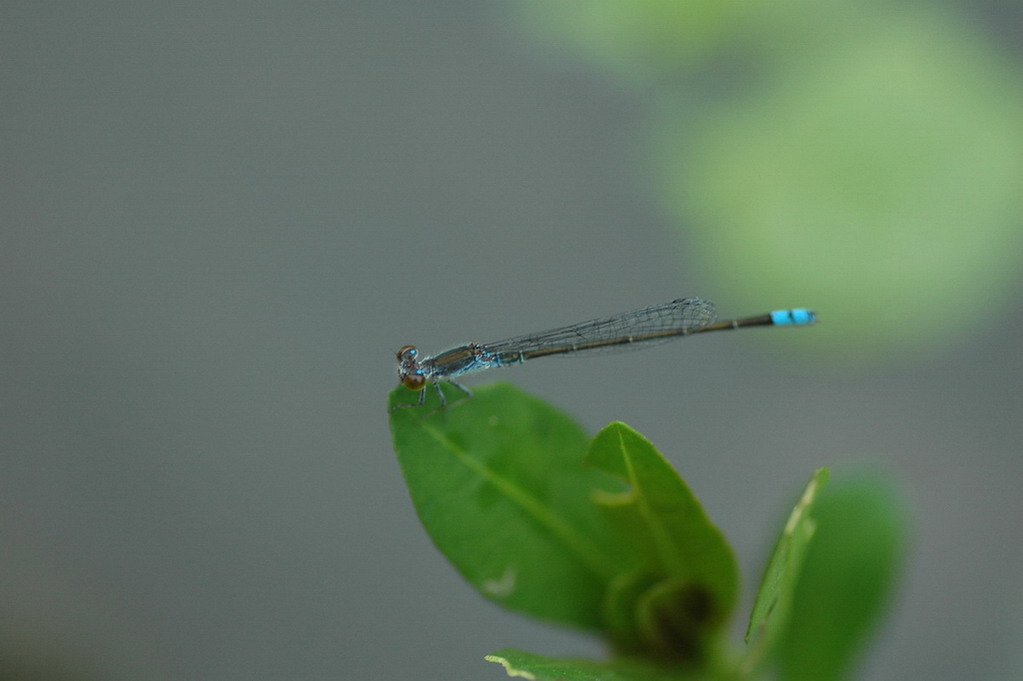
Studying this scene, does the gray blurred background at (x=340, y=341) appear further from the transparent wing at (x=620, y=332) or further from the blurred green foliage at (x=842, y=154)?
the transparent wing at (x=620, y=332)

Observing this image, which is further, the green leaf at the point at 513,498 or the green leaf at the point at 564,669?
the green leaf at the point at 513,498

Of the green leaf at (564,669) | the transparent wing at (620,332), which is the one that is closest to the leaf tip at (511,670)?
the green leaf at (564,669)

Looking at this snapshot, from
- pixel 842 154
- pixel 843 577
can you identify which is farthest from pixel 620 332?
pixel 843 577

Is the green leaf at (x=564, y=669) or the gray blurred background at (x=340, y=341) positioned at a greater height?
the gray blurred background at (x=340, y=341)

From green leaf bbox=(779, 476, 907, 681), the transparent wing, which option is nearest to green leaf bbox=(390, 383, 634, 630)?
green leaf bbox=(779, 476, 907, 681)

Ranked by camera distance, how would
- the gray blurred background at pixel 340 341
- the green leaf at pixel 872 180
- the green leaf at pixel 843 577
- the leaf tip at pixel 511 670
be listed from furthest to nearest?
1. the gray blurred background at pixel 340 341
2. the green leaf at pixel 872 180
3. the green leaf at pixel 843 577
4. the leaf tip at pixel 511 670

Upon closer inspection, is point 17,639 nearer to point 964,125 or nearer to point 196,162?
point 196,162
